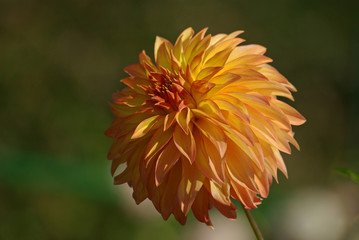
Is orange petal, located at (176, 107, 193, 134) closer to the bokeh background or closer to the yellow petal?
the yellow petal

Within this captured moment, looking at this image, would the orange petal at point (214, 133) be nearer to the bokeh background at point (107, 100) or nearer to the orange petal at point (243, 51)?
the orange petal at point (243, 51)

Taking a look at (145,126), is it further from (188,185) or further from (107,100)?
(107,100)

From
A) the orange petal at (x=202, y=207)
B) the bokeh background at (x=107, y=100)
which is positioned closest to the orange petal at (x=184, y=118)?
the orange petal at (x=202, y=207)

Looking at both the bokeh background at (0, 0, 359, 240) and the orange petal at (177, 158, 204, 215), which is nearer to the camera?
the orange petal at (177, 158, 204, 215)

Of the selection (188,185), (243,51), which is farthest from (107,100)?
(188,185)

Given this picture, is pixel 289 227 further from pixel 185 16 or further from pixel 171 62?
pixel 185 16

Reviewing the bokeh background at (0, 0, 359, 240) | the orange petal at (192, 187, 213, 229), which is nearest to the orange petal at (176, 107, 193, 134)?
the orange petal at (192, 187, 213, 229)

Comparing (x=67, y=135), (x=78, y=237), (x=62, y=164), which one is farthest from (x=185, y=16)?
(x=78, y=237)
